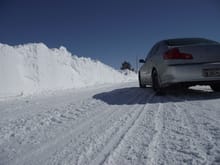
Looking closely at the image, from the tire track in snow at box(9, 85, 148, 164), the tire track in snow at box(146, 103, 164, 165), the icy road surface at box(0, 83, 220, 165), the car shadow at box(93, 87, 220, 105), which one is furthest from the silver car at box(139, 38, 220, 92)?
the tire track in snow at box(9, 85, 148, 164)

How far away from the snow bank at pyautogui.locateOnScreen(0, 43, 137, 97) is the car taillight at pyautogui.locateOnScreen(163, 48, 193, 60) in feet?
24.0

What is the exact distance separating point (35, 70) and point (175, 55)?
1012 cm

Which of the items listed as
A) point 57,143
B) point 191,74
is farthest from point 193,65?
point 57,143

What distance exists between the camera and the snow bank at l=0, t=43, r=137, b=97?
9680mm

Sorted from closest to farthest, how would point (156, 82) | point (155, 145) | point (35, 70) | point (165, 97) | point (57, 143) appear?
1. point (155, 145)
2. point (57, 143)
3. point (165, 97)
4. point (156, 82)
5. point (35, 70)

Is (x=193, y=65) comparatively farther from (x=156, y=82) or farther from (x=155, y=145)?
(x=155, y=145)

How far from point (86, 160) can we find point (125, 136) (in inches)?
24.9

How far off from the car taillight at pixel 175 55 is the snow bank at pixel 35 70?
24.0ft

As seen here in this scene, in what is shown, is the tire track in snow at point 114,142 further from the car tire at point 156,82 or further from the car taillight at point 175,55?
the car tire at point 156,82

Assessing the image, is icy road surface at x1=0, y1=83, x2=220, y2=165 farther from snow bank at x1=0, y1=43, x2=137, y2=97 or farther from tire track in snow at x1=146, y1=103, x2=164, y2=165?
snow bank at x1=0, y1=43, x2=137, y2=97

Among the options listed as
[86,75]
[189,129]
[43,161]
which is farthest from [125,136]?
[86,75]

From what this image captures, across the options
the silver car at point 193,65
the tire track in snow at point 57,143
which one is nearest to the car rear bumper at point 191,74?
the silver car at point 193,65

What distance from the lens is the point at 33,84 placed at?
10.8 metres

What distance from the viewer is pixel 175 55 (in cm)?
407
